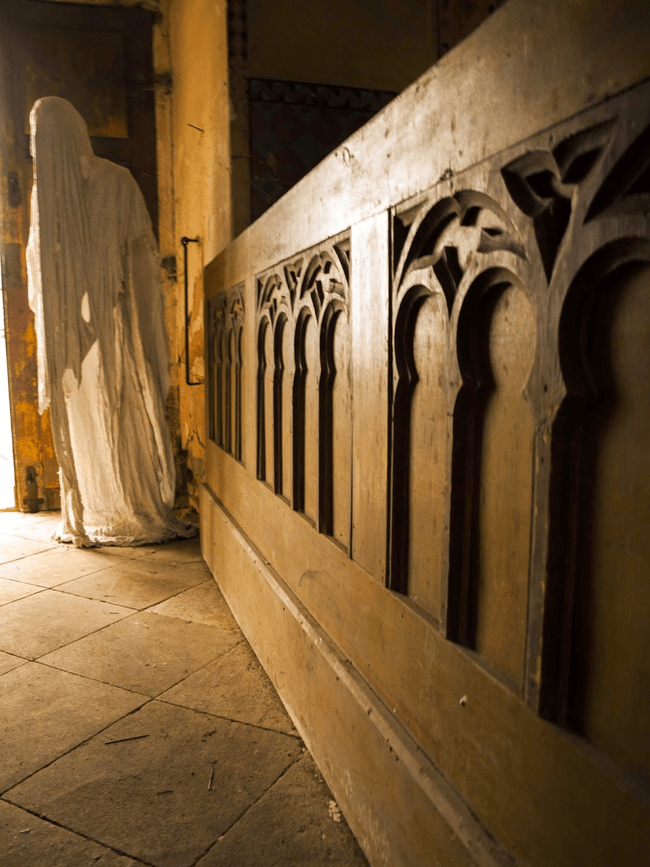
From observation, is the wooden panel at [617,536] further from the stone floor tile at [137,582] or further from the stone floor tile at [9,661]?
the stone floor tile at [137,582]

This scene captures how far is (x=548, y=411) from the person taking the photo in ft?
2.83

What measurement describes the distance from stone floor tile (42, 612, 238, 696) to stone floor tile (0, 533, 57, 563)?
1305 mm

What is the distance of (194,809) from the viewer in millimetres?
1634

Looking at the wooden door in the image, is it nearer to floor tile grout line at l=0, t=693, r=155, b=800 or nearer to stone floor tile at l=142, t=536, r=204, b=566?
stone floor tile at l=142, t=536, r=204, b=566

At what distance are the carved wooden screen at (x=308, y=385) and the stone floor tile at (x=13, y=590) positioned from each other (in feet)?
4.91

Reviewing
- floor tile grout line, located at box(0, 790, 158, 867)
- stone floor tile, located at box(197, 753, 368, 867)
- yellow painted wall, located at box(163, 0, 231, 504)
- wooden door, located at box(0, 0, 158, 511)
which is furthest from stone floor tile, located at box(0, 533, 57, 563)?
stone floor tile, located at box(197, 753, 368, 867)

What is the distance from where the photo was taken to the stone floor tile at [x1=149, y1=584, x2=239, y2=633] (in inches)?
112


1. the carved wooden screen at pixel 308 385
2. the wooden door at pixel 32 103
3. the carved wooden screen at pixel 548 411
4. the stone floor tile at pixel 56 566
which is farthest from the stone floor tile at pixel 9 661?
the wooden door at pixel 32 103

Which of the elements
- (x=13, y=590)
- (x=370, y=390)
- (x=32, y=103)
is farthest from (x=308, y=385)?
(x=32, y=103)

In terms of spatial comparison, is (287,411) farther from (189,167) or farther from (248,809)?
(189,167)

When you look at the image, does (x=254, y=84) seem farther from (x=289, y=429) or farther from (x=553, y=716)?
(x=553, y=716)

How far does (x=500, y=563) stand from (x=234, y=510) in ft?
6.81

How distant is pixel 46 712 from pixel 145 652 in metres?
0.47

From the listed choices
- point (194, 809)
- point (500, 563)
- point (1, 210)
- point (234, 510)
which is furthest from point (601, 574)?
point (1, 210)
